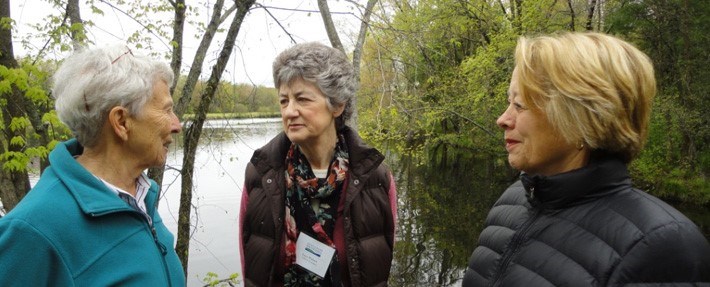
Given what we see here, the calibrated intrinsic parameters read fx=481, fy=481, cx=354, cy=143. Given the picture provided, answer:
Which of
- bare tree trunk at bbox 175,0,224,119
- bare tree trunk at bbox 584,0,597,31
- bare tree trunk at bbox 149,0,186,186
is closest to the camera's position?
bare tree trunk at bbox 175,0,224,119

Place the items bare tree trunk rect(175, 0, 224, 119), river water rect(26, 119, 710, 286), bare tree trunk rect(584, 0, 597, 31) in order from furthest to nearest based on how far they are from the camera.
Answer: bare tree trunk rect(584, 0, 597, 31) < river water rect(26, 119, 710, 286) < bare tree trunk rect(175, 0, 224, 119)

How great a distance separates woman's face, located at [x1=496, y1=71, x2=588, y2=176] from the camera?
4.63ft

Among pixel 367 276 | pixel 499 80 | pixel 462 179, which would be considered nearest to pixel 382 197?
pixel 367 276

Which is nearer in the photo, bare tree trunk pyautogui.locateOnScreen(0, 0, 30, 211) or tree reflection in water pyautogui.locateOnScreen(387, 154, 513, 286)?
bare tree trunk pyautogui.locateOnScreen(0, 0, 30, 211)

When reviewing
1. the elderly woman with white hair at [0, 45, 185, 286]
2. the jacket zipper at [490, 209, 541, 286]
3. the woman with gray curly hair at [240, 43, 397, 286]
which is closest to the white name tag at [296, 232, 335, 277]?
the woman with gray curly hair at [240, 43, 397, 286]

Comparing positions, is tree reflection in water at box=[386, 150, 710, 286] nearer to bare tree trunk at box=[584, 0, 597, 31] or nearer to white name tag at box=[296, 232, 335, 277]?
bare tree trunk at box=[584, 0, 597, 31]

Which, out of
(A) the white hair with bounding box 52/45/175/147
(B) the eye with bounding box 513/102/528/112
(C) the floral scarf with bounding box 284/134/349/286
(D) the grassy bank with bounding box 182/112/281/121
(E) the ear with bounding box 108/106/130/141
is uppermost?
(A) the white hair with bounding box 52/45/175/147

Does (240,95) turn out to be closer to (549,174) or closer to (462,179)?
(549,174)

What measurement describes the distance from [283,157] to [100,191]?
36.3 inches

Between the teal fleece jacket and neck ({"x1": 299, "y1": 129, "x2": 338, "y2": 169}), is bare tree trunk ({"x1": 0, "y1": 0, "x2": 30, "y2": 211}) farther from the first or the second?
the teal fleece jacket

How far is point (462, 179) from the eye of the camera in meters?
18.5

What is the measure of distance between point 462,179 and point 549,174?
17431mm

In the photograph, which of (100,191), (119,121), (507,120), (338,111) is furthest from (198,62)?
(507,120)

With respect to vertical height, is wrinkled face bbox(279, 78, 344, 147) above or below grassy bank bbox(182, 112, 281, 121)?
above
